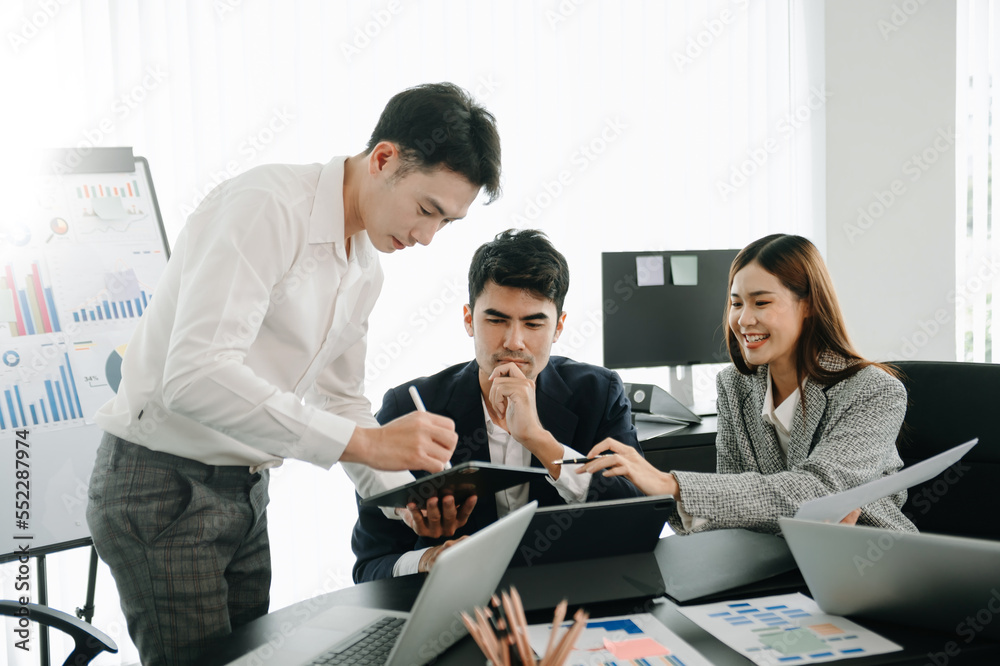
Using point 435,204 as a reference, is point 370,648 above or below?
below

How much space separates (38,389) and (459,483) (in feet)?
4.31

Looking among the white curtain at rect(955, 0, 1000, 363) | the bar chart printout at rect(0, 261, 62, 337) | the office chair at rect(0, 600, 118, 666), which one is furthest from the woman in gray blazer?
the white curtain at rect(955, 0, 1000, 363)

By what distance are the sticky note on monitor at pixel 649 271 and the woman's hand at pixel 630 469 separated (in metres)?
1.41

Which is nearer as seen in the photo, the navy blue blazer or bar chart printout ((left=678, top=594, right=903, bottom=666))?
bar chart printout ((left=678, top=594, right=903, bottom=666))

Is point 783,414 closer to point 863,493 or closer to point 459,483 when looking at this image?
point 863,493

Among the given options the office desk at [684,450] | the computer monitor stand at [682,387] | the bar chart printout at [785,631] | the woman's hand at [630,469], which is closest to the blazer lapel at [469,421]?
the woman's hand at [630,469]

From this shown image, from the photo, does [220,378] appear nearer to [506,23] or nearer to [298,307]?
[298,307]

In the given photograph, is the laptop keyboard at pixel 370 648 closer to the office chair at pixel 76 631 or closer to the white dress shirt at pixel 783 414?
the office chair at pixel 76 631

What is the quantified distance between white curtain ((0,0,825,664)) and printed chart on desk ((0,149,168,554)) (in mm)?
253

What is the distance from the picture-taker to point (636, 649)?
93cm

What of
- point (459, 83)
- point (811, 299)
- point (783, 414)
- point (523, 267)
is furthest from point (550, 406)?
point (459, 83)

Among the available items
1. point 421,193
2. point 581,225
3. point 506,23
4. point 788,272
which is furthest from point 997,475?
point 506,23

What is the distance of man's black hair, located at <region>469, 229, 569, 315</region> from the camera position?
5.49 ft

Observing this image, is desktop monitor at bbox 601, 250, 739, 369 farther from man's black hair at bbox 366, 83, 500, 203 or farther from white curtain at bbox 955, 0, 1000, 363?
white curtain at bbox 955, 0, 1000, 363
